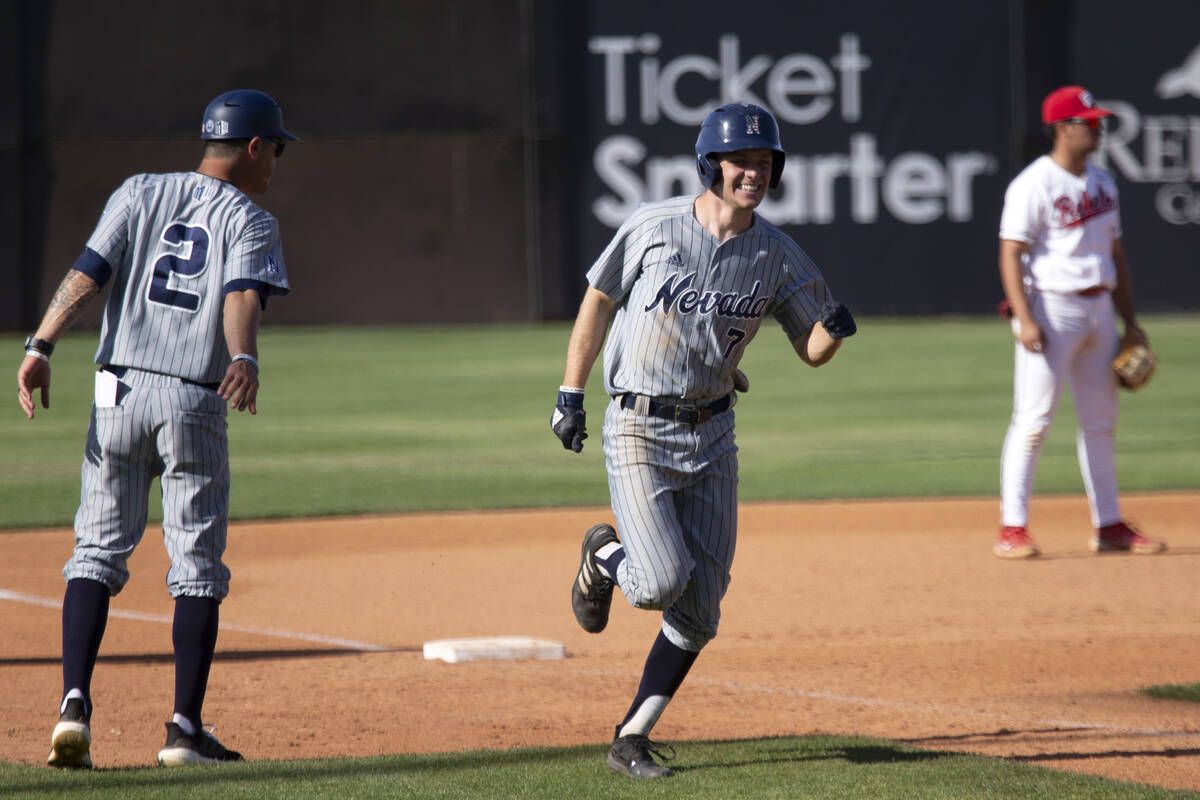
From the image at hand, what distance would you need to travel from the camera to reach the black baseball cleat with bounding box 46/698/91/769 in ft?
13.0

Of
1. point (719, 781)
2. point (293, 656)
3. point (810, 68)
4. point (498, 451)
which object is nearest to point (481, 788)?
point (719, 781)

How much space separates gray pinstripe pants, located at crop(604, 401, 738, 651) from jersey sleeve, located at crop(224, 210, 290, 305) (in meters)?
0.99

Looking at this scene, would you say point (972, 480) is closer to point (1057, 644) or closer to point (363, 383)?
point (1057, 644)

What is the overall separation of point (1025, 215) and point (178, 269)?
4389mm

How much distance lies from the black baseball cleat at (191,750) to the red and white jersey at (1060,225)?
4531 mm

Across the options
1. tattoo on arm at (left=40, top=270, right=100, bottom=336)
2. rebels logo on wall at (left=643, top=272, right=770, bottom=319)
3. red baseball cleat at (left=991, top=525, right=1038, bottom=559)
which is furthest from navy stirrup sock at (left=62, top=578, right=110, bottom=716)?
red baseball cleat at (left=991, top=525, right=1038, bottom=559)

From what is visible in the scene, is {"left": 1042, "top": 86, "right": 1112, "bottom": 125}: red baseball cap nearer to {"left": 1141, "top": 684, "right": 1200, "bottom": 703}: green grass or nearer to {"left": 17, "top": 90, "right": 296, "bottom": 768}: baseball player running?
{"left": 1141, "top": 684, "right": 1200, "bottom": 703}: green grass

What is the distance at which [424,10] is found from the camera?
20.0 meters

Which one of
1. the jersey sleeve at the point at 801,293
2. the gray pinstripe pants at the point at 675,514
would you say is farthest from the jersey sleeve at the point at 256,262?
the jersey sleeve at the point at 801,293

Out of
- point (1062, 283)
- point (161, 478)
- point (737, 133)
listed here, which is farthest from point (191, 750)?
point (1062, 283)

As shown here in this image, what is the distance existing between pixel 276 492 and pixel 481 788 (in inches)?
256

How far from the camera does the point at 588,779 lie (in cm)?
393

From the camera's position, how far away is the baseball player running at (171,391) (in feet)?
13.3

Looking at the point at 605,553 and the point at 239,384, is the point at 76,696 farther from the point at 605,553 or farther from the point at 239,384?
the point at 605,553
